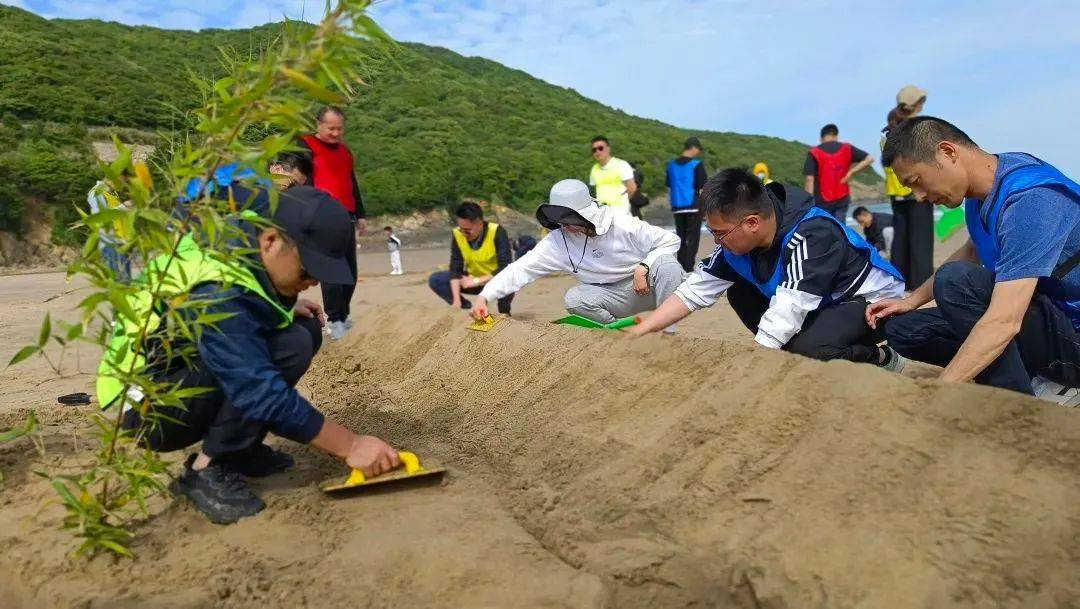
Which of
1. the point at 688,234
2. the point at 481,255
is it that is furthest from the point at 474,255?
the point at 688,234

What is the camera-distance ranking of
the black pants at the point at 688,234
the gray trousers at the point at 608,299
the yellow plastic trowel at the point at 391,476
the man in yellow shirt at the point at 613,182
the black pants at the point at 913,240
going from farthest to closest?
the black pants at the point at 688,234 → the man in yellow shirt at the point at 613,182 → the black pants at the point at 913,240 → the gray trousers at the point at 608,299 → the yellow plastic trowel at the point at 391,476

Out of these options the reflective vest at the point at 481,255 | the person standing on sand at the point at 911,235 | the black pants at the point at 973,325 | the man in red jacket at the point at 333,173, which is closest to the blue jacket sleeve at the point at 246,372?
the black pants at the point at 973,325

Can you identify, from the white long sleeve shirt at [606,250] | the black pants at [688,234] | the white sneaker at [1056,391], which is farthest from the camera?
the black pants at [688,234]

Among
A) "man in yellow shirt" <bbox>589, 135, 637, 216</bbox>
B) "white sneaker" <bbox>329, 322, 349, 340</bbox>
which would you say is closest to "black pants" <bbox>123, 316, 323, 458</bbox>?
"white sneaker" <bbox>329, 322, 349, 340</bbox>

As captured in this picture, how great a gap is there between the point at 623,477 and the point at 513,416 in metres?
0.95

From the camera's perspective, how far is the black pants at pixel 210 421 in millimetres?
2257

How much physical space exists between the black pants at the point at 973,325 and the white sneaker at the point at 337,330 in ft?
12.1

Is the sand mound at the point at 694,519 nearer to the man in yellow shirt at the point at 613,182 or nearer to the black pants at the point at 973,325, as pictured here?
the black pants at the point at 973,325

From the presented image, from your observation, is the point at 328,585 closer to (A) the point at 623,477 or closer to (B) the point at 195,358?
(B) the point at 195,358

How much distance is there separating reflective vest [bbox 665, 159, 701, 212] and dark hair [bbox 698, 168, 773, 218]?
16.7 ft

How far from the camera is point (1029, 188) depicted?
247cm

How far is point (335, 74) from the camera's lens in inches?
67.4

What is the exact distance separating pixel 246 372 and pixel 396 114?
35801mm

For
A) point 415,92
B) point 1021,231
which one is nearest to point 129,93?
point 415,92
